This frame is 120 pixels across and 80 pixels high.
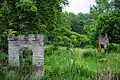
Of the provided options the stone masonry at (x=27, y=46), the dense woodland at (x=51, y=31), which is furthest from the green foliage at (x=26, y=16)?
the stone masonry at (x=27, y=46)

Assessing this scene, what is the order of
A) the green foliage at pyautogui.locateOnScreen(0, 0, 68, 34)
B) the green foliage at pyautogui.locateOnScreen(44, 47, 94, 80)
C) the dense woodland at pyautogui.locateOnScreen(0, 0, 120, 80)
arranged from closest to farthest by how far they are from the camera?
1. the green foliage at pyautogui.locateOnScreen(44, 47, 94, 80)
2. the dense woodland at pyautogui.locateOnScreen(0, 0, 120, 80)
3. the green foliage at pyautogui.locateOnScreen(0, 0, 68, 34)

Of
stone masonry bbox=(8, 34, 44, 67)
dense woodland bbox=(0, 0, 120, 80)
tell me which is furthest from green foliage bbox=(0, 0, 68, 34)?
stone masonry bbox=(8, 34, 44, 67)

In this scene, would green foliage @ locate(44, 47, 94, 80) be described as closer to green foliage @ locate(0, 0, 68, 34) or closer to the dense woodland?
the dense woodland

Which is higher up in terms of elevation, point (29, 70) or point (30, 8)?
point (30, 8)

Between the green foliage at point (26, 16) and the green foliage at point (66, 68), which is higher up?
the green foliage at point (26, 16)

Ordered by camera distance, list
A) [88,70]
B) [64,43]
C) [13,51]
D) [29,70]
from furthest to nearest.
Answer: [64,43]
[88,70]
[13,51]
[29,70]

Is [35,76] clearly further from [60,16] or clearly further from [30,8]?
[60,16]

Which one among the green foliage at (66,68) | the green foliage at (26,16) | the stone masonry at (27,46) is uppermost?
the green foliage at (26,16)

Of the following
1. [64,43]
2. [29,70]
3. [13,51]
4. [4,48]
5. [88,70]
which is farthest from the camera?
[64,43]

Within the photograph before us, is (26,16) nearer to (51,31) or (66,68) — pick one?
(51,31)

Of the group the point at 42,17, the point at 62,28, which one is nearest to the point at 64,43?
the point at 62,28

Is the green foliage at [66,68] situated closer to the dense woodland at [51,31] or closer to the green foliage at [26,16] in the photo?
the dense woodland at [51,31]

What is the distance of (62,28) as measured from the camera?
35.5ft

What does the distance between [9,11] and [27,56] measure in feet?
4.70
